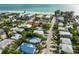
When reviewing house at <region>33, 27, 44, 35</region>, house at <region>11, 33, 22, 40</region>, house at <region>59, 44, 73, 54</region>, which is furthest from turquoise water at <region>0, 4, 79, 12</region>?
house at <region>59, 44, 73, 54</region>

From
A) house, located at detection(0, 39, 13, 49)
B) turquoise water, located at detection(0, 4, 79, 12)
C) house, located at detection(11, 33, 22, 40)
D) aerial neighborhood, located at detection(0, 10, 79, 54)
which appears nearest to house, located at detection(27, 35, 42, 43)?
aerial neighborhood, located at detection(0, 10, 79, 54)

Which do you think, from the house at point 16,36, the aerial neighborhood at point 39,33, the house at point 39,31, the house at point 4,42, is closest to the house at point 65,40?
the aerial neighborhood at point 39,33

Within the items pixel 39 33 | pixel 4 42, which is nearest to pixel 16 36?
pixel 4 42

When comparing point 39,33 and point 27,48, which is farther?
point 39,33

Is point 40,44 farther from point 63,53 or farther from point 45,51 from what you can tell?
point 63,53

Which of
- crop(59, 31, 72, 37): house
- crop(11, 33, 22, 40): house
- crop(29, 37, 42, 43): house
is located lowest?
crop(29, 37, 42, 43): house

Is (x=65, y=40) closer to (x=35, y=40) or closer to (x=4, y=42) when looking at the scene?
(x=35, y=40)

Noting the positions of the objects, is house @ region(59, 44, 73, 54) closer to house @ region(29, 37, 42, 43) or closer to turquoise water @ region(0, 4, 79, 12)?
house @ region(29, 37, 42, 43)

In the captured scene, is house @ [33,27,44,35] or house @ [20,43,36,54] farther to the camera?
house @ [33,27,44,35]

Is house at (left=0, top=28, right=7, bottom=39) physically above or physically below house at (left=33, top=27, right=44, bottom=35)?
below
